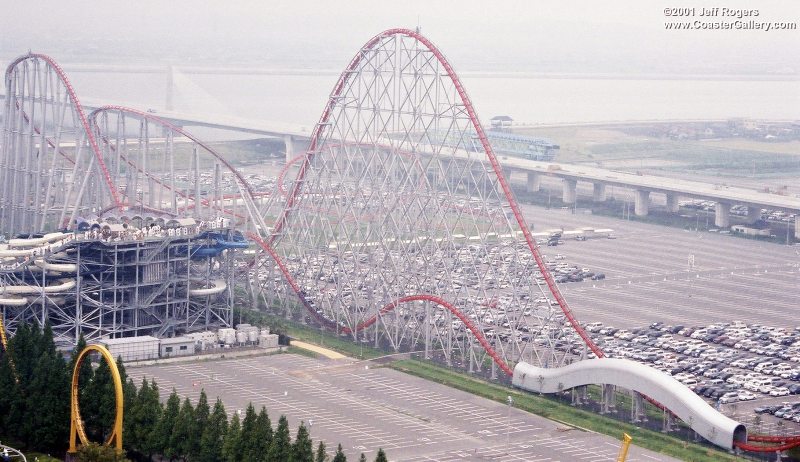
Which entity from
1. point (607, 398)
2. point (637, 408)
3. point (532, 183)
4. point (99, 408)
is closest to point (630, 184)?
point (532, 183)

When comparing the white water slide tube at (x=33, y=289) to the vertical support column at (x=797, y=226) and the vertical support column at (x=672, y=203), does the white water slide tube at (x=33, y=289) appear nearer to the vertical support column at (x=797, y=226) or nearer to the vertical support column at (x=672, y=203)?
the vertical support column at (x=797, y=226)

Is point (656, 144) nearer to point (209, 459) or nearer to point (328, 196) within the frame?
point (328, 196)

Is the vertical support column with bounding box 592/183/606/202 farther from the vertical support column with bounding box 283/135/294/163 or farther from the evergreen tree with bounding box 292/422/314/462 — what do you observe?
the evergreen tree with bounding box 292/422/314/462

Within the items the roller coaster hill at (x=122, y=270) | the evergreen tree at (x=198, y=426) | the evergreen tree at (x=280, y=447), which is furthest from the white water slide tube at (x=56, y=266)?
the evergreen tree at (x=280, y=447)

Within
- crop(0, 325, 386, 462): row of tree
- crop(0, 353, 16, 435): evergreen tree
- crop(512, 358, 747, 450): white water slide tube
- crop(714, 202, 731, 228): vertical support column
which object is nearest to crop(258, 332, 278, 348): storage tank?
crop(512, 358, 747, 450): white water slide tube

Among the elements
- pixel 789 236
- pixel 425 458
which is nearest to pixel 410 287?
pixel 425 458
